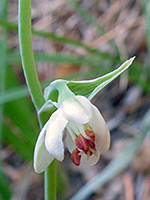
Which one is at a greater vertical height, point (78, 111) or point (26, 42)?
point (26, 42)

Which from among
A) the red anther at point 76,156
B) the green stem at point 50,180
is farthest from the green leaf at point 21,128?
the red anther at point 76,156

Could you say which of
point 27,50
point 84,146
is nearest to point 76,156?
point 84,146

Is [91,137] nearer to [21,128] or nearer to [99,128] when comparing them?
[99,128]

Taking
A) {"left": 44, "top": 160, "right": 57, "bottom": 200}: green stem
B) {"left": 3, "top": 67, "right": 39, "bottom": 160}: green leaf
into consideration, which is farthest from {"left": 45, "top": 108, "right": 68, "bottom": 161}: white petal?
{"left": 3, "top": 67, "right": 39, "bottom": 160}: green leaf

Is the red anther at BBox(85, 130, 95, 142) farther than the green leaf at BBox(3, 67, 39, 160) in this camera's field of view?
No

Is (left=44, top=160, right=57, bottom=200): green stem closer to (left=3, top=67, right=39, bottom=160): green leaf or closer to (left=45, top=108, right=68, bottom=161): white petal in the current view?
(left=45, top=108, right=68, bottom=161): white petal

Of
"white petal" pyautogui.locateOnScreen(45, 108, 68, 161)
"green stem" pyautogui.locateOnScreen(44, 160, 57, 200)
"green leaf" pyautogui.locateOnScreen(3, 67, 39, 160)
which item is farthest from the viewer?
"green leaf" pyautogui.locateOnScreen(3, 67, 39, 160)

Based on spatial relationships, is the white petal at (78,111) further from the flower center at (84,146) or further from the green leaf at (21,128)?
the green leaf at (21,128)

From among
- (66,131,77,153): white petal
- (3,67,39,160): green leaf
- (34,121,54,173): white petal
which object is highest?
(34,121,54,173): white petal
